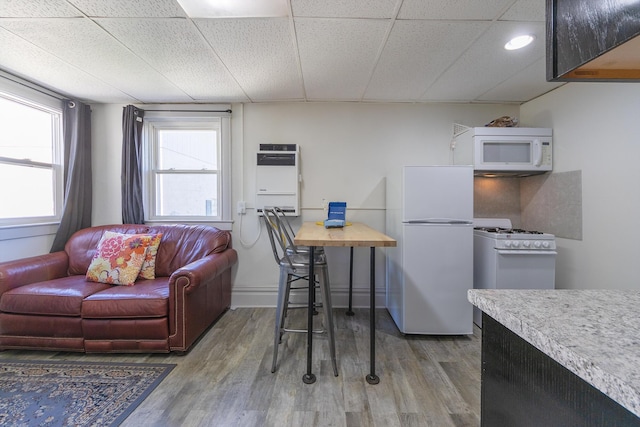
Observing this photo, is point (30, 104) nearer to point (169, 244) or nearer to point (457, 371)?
point (169, 244)

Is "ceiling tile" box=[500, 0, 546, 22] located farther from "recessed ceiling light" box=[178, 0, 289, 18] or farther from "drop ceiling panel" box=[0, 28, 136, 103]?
"drop ceiling panel" box=[0, 28, 136, 103]

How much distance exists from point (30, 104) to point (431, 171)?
150 inches

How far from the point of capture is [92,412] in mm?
1507

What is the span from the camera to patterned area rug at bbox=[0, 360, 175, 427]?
1.47m

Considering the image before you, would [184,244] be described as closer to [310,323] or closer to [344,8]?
[310,323]

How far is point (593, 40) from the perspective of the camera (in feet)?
1.99

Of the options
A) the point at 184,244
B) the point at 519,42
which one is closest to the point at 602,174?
the point at 519,42

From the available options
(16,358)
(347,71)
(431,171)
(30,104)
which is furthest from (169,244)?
(431,171)

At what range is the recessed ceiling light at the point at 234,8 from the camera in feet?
5.01

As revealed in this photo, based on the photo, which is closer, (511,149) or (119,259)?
(119,259)

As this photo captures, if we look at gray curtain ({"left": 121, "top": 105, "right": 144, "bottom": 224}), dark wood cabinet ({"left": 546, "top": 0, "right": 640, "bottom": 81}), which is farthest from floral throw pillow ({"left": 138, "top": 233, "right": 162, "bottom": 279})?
dark wood cabinet ({"left": 546, "top": 0, "right": 640, "bottom": 81})

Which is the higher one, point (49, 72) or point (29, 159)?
point (49, 72)

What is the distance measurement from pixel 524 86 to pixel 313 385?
316 cm

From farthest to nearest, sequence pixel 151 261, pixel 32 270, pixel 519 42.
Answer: pixel 151 261, pixel 32 270, pixel 519 42
